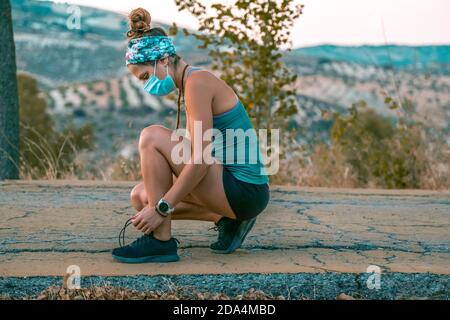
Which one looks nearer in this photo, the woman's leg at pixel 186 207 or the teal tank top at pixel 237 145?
the teal tank top at pixel 237 145

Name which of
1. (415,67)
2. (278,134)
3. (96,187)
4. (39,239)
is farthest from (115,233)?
(415,67)

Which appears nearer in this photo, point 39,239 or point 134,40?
point 134,40

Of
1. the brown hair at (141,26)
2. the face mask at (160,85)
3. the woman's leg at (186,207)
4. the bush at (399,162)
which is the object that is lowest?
the bush at (399,162)

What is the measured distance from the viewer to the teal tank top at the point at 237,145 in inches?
174

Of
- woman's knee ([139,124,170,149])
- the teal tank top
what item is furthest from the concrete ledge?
woman's knee ([139,124,170,149])

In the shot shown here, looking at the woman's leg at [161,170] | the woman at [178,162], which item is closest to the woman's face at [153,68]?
the woman at [178,162]

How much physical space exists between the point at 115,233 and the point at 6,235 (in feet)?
2.25

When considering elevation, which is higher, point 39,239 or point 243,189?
point 243,189

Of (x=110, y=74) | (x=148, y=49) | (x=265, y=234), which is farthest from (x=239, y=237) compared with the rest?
(x=110, y=74)

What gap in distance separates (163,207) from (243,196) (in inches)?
18.9

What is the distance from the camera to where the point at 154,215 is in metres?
4.24

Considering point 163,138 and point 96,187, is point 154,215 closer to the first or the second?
point 163,138

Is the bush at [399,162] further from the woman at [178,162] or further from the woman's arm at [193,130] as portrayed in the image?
the woman's arm at [193,130]

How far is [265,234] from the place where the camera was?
546 centimetres
